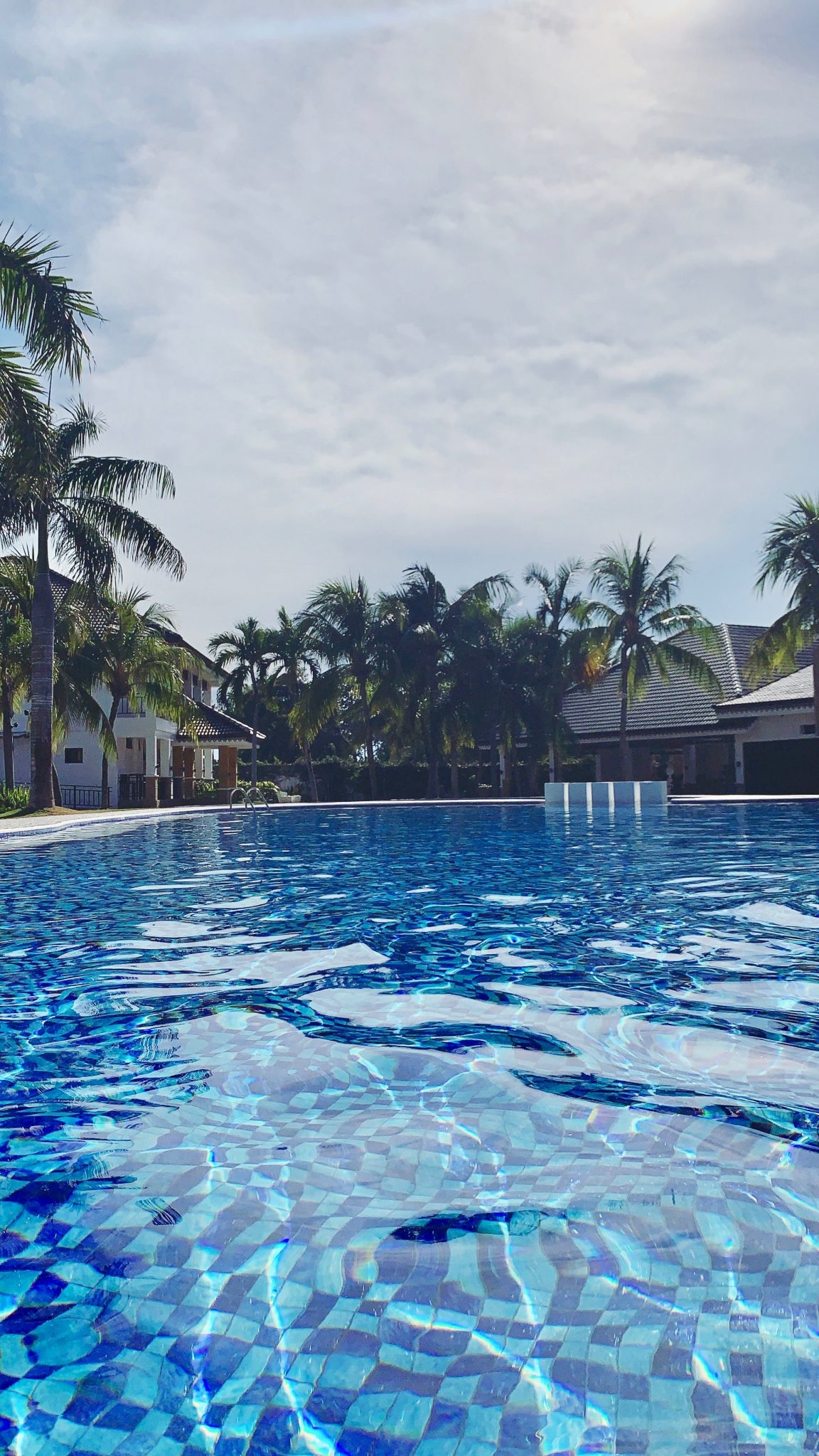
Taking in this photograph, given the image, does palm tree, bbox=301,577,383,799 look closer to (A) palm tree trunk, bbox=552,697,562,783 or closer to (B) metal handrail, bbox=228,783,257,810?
(B) metal handrail, bbox=228,783,257,810

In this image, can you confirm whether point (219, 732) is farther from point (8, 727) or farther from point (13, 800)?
point (13, 800)

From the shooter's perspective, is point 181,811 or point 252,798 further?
point 252,798

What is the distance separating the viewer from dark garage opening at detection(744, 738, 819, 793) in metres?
30.8

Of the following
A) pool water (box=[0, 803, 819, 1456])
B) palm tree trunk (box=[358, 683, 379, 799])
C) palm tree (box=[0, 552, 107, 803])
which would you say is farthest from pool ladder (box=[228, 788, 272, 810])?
pool water (box=[0, 803, 819, 1456])

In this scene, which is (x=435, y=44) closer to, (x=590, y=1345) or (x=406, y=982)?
(x=406, y=982)

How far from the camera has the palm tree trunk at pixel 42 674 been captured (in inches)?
835

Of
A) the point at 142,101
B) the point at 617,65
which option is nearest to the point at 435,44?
the point at 617,65

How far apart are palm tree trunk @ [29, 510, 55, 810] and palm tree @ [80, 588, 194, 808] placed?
6.46 metres

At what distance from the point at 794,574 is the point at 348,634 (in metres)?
14.5

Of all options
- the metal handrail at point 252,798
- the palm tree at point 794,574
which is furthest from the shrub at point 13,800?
the palm tree at point 794,574

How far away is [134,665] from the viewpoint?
30.1 meters

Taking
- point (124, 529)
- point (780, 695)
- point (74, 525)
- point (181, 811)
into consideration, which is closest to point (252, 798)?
point (181, 811)

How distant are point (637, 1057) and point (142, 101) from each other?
1326cm

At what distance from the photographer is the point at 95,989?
5.28m
